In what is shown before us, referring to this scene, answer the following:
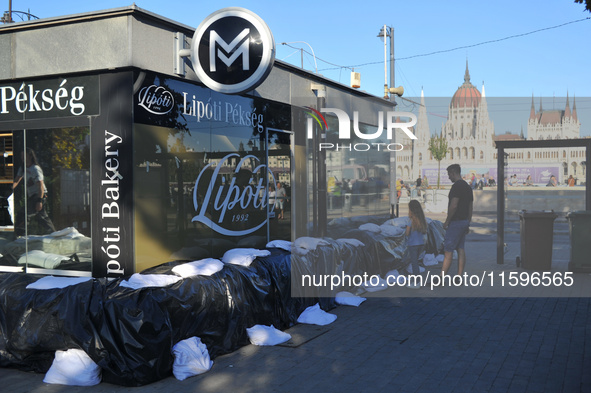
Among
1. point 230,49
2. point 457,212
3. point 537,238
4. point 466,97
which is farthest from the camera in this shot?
point 466,97

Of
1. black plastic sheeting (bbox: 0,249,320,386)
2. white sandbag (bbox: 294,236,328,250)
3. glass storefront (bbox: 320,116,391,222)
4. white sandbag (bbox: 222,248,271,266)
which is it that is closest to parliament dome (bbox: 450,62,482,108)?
glass storefront (bbox: 320,116,391,222)

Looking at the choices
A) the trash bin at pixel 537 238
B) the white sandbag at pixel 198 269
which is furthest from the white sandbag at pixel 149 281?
the trash bin at pixel 537 238

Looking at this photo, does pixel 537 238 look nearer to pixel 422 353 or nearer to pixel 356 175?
pixel 356 175

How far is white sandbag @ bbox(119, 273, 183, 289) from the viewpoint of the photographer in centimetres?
512

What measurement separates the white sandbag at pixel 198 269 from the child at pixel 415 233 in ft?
14.2

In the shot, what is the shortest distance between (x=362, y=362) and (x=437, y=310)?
259cm

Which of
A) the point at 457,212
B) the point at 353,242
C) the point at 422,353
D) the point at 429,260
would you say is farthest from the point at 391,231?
the point at 422,353

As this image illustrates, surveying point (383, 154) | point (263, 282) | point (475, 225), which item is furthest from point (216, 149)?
point (475, 225)

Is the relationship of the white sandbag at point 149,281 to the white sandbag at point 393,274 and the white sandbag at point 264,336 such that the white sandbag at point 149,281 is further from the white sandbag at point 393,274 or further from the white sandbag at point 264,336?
the white sandbag at point 393,274

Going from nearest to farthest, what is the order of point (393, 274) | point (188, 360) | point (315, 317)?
1. point (188, 360)
2. point (315, 317)
3. point (393, 274)

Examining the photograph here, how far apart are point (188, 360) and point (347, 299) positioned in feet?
11.1

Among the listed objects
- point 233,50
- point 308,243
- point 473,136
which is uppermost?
point 473,136

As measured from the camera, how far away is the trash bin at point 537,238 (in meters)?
10.6

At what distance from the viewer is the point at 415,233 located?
952cm
